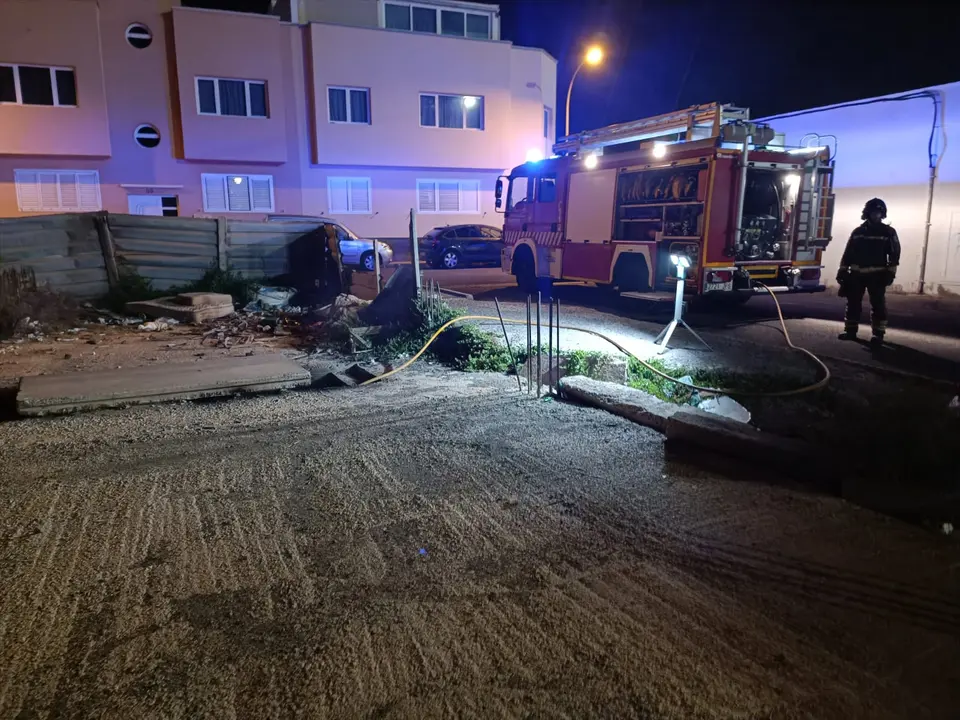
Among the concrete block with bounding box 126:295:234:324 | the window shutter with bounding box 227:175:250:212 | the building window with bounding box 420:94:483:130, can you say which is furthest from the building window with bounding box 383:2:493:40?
the concrete block with bounding box 126:295:234:324

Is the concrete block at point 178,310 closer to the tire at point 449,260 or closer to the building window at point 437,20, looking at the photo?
the tire at point 449,260

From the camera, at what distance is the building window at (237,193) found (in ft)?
81.5

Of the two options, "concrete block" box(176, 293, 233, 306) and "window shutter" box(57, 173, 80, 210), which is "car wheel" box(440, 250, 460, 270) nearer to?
"concrete block" box(176, 293, 233, 306)

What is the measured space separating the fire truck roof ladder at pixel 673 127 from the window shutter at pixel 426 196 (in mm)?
14000

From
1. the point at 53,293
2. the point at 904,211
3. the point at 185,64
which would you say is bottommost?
the point at 53,293

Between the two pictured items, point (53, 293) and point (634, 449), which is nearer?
point (634, 449)

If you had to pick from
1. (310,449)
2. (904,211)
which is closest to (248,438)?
(310,449)

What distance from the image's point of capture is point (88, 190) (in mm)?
23578

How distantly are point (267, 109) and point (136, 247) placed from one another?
46.1 ft

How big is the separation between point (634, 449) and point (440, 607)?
2391mm

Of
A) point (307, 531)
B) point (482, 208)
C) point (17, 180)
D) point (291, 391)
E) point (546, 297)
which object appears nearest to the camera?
point (307, 531)

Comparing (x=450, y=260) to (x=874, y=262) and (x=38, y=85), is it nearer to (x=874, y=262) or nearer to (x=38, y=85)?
(x=38, y=85)

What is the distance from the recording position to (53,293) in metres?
11.3

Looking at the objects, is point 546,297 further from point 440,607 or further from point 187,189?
point 187,189
